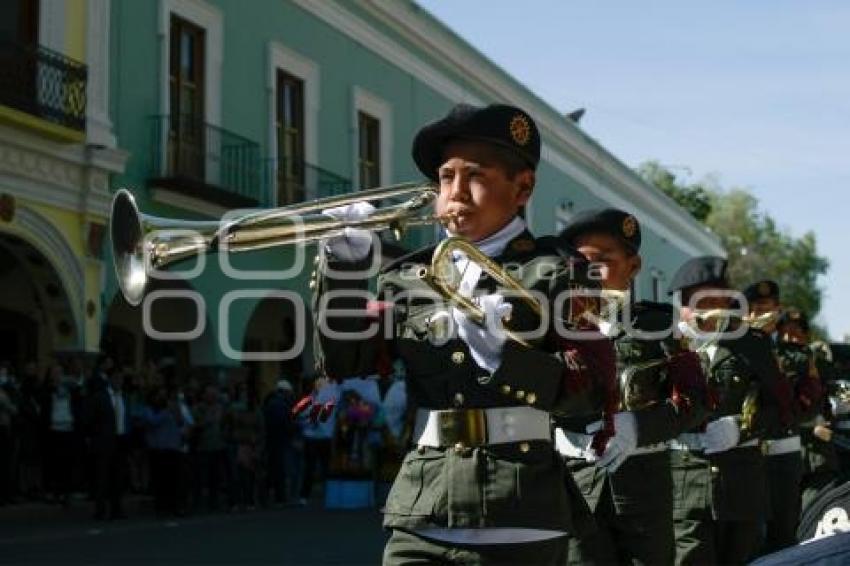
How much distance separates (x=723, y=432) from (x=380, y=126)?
20.1 meters

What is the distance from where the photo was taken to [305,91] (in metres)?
24.0

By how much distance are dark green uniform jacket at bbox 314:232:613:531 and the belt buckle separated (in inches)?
0.8

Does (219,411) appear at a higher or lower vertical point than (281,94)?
lower

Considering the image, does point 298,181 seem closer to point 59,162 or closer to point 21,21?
point 59,162

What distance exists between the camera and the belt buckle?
4012 millimetres

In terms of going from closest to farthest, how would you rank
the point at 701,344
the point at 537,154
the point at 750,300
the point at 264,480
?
1. the point at 537,154
2. the point at 701,344
3. the point at 750,300
4. the point at 264,480

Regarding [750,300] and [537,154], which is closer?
[537,154]

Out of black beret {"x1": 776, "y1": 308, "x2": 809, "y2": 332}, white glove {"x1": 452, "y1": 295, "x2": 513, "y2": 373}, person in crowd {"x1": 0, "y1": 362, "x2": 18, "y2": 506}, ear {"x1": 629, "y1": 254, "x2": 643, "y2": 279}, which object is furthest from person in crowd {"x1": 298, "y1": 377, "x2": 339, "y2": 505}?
white glove {"x1": 452, "y1": 295, "x2": 513, "y2": 373}

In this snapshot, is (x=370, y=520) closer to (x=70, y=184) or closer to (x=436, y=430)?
(x=70, y=184)

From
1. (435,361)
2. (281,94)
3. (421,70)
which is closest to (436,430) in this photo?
(435,361)

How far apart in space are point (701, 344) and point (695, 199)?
64.1m

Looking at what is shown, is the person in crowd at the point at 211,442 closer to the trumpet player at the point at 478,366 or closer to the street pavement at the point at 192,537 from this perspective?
the street pavement at the point at 192,537

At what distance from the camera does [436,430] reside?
13.4 ft

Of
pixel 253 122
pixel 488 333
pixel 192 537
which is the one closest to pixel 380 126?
pixel 253 122
